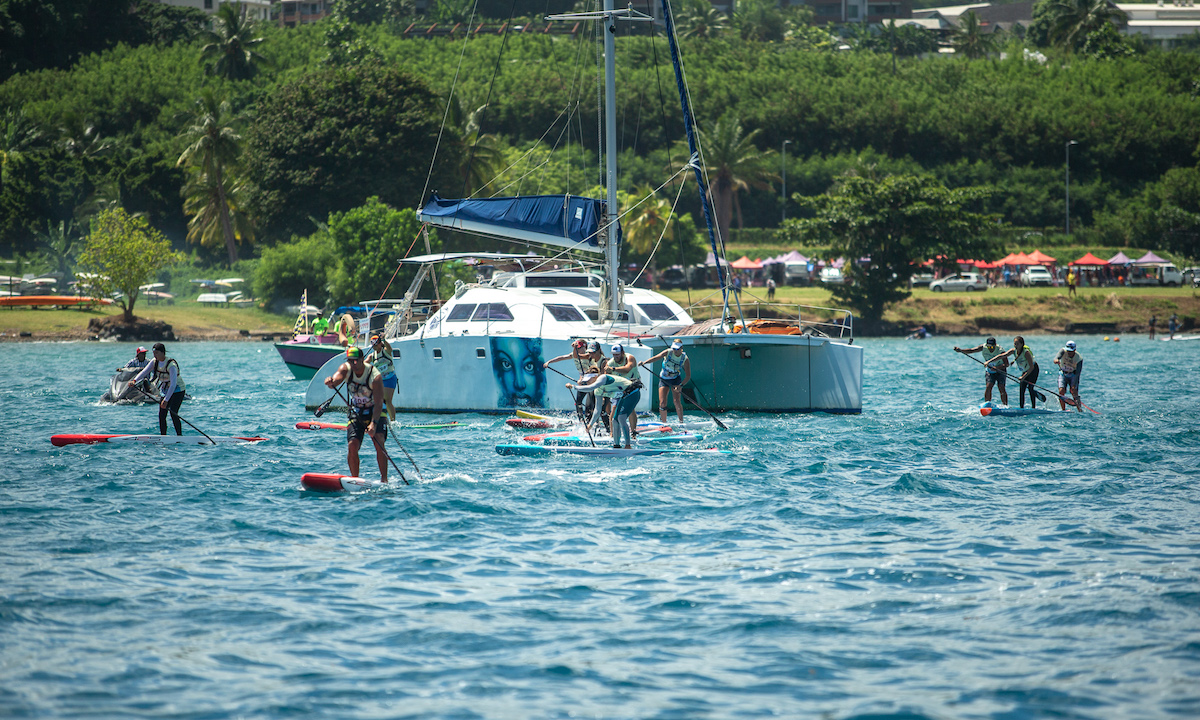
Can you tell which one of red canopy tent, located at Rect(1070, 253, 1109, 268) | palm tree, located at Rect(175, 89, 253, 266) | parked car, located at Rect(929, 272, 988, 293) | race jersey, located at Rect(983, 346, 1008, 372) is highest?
palm tree, located at Rect(175, 89, 253, 266)

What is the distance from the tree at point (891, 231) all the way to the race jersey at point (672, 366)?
45.3m

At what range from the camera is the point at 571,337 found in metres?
24.9

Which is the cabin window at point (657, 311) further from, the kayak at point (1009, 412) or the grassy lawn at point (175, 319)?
the grassy lawn at point (175, 319)

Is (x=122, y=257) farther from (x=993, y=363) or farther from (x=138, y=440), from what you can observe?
A: (x=993, y=363)

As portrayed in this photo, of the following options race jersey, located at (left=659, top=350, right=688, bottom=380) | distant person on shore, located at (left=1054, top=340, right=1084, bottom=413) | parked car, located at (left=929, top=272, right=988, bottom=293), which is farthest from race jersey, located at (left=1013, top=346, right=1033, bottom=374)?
parked car, located at (left=929, top=272, right=988, bottom=293)

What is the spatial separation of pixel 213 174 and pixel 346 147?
12152mm

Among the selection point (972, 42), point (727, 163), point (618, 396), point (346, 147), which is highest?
point (972, 42)

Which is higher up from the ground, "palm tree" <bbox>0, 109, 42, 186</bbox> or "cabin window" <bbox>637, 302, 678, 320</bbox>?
"palm tree" <bbox>0, 109, 42, 186</bbox>

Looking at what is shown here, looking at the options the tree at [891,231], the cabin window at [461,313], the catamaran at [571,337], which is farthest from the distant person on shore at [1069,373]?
the tree at [891,231]

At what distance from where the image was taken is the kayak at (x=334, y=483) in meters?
16.5

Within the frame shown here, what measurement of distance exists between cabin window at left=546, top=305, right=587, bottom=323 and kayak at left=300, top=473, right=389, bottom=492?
10782 mm

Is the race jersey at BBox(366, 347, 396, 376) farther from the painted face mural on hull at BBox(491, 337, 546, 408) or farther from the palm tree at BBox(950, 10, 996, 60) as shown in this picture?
the palm tree at BBox(950, 10, 996, 60)

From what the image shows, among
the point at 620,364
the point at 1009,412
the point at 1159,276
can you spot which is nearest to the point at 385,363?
the point at 620,364

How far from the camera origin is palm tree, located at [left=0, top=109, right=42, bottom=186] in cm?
8375
